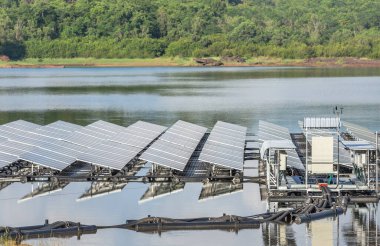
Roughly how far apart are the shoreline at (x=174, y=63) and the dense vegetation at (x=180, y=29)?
926mm

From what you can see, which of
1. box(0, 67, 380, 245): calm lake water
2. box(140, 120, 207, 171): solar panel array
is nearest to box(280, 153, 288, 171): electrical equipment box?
box(0, 67, 380, 245): calm lake water

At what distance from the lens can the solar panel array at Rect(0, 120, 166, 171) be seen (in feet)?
83.0

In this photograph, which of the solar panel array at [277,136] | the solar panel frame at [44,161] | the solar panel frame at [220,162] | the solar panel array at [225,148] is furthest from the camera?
the solar panel array at [225,148]

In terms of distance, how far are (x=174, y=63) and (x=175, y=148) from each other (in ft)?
407

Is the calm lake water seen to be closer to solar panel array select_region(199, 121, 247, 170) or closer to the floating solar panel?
solar panel array select_region(199, 121, 247, 170)

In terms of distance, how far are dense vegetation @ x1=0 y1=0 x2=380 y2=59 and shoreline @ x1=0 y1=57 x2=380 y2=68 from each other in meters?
0.93

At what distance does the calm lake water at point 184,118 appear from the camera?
18.5 m

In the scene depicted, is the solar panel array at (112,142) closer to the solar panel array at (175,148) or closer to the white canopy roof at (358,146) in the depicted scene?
the solar panel array at (175,148)

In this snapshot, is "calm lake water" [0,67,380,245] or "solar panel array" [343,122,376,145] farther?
"solar panel array" [343,122,376,145]

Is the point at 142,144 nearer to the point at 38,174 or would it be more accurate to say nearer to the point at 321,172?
the point at 38,174

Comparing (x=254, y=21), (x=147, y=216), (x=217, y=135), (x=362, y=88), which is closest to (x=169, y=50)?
(x=254, y=21)

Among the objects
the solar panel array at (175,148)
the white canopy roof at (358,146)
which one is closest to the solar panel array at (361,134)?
the solar panel array at (175,148)

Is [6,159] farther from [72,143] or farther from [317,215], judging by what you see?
[317,215]

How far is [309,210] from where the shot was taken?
783 inches
